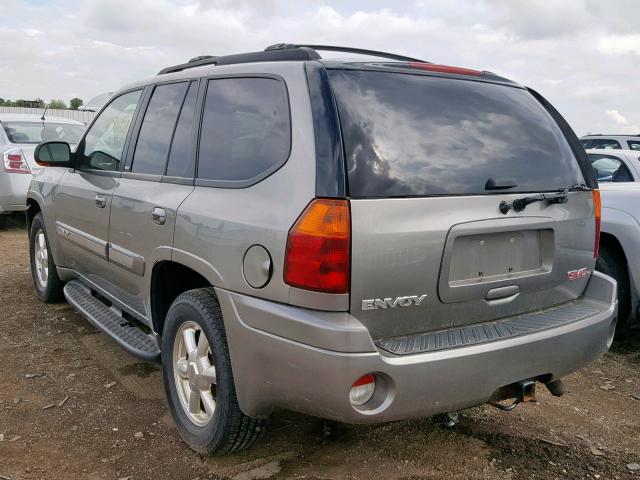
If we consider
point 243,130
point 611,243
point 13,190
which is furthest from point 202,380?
point 13,190

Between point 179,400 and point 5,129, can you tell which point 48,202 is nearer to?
point 179,400

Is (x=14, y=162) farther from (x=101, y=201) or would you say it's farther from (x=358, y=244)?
(x=358, y=244)

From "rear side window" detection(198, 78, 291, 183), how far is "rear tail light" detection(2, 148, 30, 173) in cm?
656

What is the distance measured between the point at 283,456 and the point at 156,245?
121 cm

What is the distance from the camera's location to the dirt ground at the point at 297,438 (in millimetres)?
2762

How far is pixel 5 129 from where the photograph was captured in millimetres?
8945

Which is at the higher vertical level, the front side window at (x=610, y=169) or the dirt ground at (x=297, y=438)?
the front side window at (x=610, y=169)

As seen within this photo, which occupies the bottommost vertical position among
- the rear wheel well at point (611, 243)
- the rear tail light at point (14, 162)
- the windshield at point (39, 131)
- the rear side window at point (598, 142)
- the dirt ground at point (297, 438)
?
the dirt ground at point (297, 438)

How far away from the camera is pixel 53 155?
426 cm

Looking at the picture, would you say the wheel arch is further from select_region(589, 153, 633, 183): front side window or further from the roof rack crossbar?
the roof rack crossbar

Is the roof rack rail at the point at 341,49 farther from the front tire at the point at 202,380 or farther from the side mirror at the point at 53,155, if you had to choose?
the side mirror at the point at 53,155

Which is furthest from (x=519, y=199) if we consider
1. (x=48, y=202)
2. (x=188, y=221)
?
(x=48, y=202)

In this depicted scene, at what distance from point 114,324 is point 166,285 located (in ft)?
2.45

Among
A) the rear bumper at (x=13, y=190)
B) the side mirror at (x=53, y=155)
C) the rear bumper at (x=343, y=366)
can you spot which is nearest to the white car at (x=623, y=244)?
the rear bumper at (x=343, y=366)
